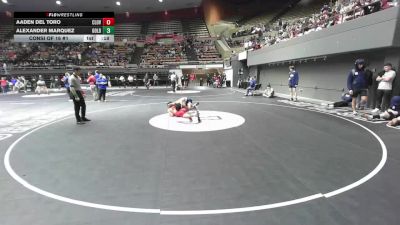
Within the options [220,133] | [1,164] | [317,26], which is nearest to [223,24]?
[317,26]

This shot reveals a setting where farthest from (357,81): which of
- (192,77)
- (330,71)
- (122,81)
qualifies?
(192,77)

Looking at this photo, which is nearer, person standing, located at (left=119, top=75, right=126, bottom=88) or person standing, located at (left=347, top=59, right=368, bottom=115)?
person standing, located at (left=347, top=59, right=368, bottom=115)

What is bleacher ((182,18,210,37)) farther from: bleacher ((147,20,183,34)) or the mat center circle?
the mat center circle

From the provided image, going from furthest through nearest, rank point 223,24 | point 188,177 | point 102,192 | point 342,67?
point 223,24 → point 342,67 → point 188,177 → point 102,192

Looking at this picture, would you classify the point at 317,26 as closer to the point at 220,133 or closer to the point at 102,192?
the point at 220,133

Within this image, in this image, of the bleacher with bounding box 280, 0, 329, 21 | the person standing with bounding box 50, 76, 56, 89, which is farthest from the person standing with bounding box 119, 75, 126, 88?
the bleacher with bounding box 280, 0, 329, 21

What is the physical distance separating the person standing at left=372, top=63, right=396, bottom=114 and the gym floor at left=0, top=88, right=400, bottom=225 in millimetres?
1957

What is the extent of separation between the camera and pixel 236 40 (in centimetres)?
3394

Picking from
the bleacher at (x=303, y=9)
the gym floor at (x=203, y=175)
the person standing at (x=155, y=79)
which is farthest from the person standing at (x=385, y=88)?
the person standing at (x=155, y=79)

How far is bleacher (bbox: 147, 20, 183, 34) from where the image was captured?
40.2 metres

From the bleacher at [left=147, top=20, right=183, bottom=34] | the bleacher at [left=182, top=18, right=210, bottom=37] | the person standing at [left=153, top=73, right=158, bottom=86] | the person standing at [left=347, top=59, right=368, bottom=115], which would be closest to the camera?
the person standing at [left=347, top=59, right=368, bottom=115]

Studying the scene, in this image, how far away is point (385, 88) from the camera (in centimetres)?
912

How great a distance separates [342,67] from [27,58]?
36.9 m

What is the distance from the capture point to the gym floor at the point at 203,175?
10.0 feet
